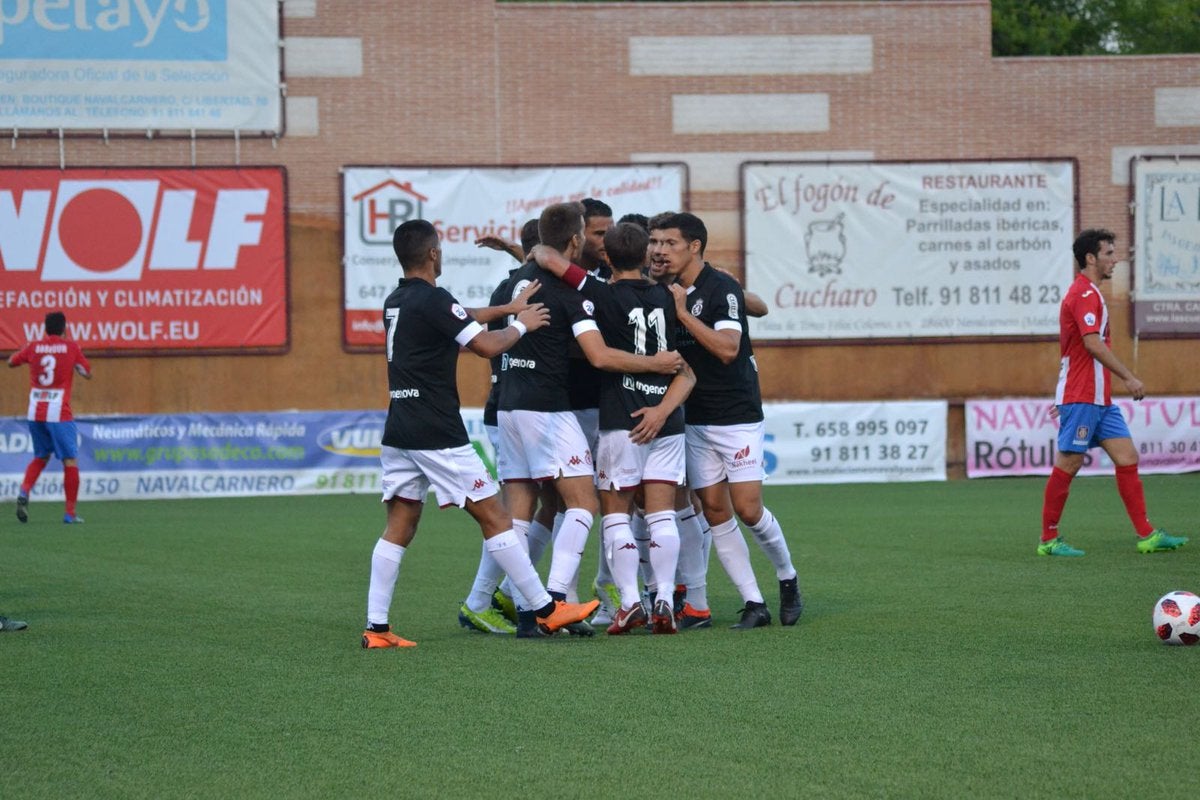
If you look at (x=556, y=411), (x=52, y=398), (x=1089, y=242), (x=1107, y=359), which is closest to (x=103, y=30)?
(x=52, y=398)

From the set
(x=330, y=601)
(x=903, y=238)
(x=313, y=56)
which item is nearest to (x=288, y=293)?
(x=313, y=56)

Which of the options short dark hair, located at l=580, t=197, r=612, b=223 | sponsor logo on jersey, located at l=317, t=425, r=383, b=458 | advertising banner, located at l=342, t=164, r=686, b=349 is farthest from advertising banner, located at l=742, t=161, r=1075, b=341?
short dark hair, located at l=580, t=197, r=612, b=223

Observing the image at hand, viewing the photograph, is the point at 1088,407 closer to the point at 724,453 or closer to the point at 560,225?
the point at 724,453

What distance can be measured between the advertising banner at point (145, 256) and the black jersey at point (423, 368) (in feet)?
53.2

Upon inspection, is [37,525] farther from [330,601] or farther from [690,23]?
[690,23]

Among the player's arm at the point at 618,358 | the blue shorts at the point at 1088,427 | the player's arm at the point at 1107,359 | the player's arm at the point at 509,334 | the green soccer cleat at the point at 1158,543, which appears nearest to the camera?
the player's arm at the point at 509,334

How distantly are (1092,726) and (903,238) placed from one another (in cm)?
1933

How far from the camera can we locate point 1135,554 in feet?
38.1

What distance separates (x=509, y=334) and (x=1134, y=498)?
6.25 metres

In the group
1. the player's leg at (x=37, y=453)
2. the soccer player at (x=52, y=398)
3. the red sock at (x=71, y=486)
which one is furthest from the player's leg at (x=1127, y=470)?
the player's leg at (x=37, y=453)

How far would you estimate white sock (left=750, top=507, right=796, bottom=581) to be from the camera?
8500 mm

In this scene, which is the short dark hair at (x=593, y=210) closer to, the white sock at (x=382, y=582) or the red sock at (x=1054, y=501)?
the white sock at (x=382, y=582)

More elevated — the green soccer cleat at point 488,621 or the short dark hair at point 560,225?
the short dark hair at point 560,225

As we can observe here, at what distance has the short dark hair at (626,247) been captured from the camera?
8289 mm
